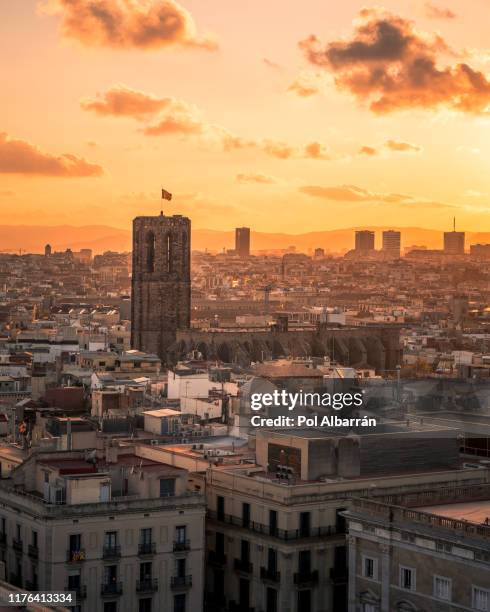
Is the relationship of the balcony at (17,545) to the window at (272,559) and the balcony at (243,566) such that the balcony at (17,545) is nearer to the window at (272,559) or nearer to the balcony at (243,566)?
the balcony at (243,566)

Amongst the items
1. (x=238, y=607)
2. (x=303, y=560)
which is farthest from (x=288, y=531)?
(x=238, y=607)

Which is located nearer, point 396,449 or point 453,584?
point 453,584

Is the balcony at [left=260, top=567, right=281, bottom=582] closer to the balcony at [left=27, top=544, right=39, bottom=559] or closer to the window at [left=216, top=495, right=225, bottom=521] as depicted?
the window at [left=216, top=495, right=225, bottom=521]

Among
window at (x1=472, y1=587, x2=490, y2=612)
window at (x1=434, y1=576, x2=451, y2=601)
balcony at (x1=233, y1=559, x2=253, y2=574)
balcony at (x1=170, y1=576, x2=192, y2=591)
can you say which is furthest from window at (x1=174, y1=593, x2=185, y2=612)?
window at (x1=472, y1=587, x2=490, y2=612)

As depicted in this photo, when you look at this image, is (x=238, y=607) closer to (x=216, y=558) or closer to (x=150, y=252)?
(x=216, y=558)

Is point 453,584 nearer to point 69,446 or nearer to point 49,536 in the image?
point 49,536

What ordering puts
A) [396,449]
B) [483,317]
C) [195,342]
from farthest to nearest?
1. [483,317]
2. [195,342]
3. [396,449]

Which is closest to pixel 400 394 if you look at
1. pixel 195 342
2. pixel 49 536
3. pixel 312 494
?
pixel 312 494
